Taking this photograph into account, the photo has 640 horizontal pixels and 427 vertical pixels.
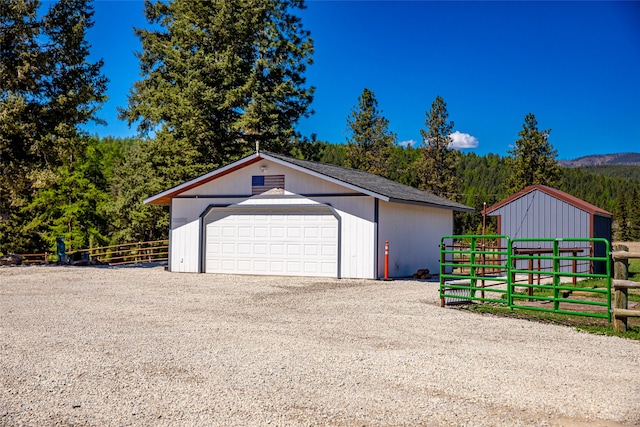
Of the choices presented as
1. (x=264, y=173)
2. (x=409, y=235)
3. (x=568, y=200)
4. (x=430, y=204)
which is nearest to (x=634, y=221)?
(x=568, y=200)

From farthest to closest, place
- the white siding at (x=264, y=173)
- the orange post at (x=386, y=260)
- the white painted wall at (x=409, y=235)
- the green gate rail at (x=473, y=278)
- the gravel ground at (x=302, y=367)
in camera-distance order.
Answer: the white siding at (x=264, y=173) < the white painted wall at (x=409, y=235) < the orange post at (x=386, y=260) < the green gate rail at (x=473, y=278) < the gravel ground at (x=302, y=367)

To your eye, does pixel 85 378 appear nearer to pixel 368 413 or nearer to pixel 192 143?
pixel 368 413

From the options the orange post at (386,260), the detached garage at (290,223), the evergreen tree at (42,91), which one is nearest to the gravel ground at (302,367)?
the orange post at (386,260)

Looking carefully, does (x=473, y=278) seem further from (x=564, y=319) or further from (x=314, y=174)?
(x=314, y=174)

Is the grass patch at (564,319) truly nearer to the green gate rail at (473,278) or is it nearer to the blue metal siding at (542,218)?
the green gate rail at (473,278)

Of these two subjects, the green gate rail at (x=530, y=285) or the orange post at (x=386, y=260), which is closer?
the green gate rail at (x=530, y=285)

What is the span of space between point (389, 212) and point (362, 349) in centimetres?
1145

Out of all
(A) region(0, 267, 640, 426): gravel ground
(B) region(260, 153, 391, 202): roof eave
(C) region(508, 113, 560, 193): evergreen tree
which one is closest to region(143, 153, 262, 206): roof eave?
(B) region(260, 153, 391, 202): roof eave

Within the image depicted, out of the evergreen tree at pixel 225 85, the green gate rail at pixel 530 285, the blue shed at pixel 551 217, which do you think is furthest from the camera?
the evergreen tree at pixel 225 85

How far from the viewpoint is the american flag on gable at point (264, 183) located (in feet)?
62.8

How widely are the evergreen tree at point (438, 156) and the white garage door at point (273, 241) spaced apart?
104 ft

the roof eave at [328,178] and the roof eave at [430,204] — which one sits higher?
the roof eave at [328,178]

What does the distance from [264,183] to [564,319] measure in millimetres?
11606

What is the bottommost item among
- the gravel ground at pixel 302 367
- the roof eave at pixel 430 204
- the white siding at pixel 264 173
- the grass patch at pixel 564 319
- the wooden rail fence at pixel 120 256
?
the gravel ground at pixel 302 367
